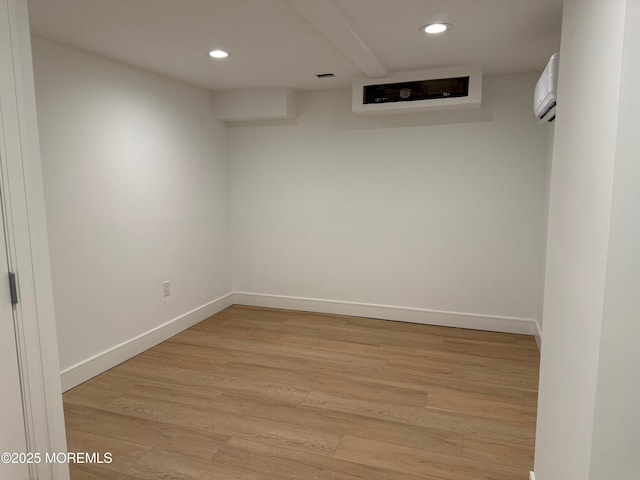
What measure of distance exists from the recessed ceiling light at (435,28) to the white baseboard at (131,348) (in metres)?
3.12

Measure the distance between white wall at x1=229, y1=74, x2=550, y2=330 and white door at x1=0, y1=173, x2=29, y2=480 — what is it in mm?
3306

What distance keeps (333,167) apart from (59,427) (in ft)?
10.9

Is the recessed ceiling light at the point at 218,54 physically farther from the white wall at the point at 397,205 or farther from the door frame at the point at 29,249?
the door frame at the point at 29,249

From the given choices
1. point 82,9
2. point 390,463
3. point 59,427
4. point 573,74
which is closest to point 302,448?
point 390,463

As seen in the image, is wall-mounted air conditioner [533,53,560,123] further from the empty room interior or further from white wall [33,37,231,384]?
white wall [33,37,231,384]

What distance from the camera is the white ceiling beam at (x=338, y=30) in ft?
6.82

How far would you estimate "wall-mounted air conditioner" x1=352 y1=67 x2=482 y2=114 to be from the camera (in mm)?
3441

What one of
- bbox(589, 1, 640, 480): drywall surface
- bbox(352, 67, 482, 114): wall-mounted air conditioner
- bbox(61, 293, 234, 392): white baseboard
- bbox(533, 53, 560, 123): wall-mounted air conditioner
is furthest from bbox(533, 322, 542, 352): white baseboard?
bbox(61, 293, 234, 392): white baseboard

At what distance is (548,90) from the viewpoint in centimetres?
221

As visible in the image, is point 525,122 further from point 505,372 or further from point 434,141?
point 505,372

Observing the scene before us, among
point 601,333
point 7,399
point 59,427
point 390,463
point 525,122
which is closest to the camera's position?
point 601,333

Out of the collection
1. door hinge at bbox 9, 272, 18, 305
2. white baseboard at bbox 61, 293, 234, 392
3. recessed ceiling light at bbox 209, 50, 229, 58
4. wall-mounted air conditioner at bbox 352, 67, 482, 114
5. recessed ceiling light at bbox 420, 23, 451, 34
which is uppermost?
recessed ceiling light at bbox 209, 50, 229, 58

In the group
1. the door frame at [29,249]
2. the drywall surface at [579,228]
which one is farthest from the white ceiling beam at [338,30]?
the door frame at [29,249]

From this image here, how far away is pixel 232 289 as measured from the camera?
194 inches
